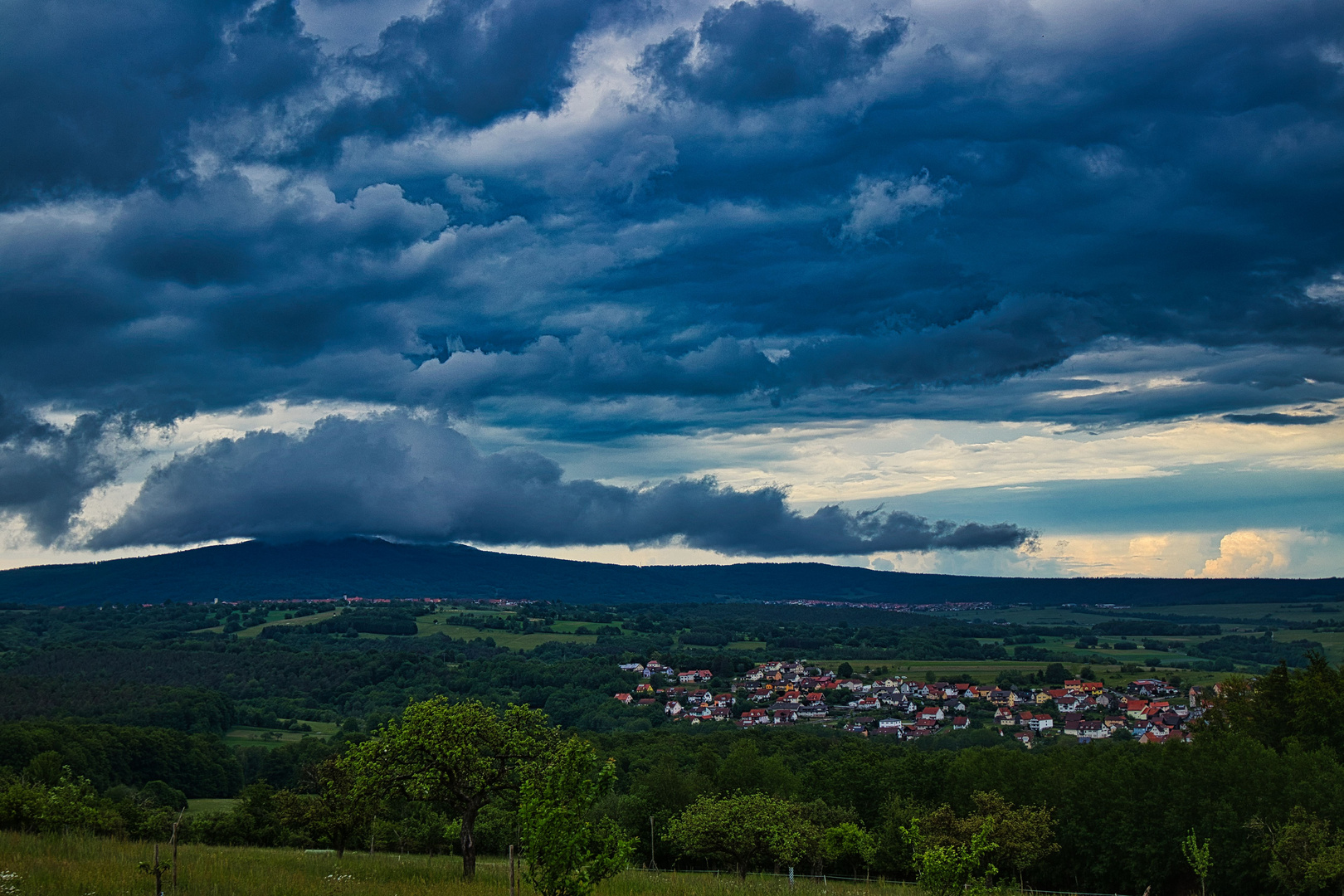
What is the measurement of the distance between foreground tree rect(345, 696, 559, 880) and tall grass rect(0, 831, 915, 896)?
1.99 metres

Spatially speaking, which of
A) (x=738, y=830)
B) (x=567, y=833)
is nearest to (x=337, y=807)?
(x=738, y=830)

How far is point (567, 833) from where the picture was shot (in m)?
15.0

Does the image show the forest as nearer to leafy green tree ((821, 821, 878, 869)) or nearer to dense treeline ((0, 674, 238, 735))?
leafy green tree ((821, 821, 878, 869))

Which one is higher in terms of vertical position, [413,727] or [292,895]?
[413,727]

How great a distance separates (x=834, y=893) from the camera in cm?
3092

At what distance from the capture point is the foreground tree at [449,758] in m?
26.2

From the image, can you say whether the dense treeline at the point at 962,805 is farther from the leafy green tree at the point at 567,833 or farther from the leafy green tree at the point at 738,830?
the leafy green tree at the point at 567,833

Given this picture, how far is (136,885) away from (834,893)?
20938 millimetres

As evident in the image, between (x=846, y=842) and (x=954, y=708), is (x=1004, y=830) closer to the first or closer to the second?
(x=846, y=842)

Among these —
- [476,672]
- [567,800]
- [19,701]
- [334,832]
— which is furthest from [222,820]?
[476,672]

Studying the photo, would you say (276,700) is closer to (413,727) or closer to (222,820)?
(222,820)

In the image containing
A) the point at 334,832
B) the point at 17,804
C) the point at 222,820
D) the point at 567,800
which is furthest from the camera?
the point at 222,820

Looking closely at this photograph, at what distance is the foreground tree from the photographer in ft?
85.9

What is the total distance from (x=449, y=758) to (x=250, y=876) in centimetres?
626
